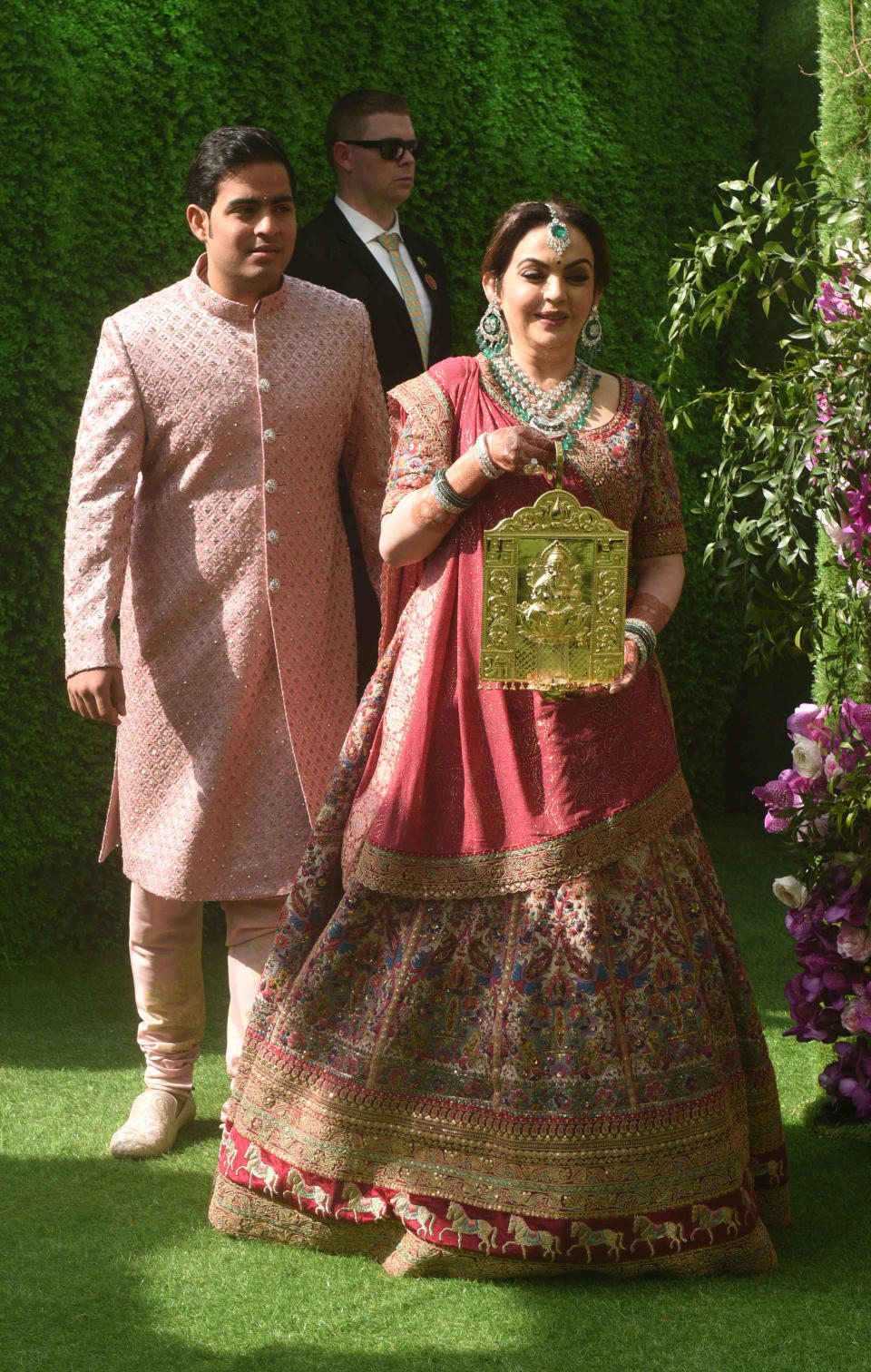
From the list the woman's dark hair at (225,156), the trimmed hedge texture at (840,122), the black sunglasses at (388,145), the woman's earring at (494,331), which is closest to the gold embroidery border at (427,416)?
A: the woman's earring at (494,331)

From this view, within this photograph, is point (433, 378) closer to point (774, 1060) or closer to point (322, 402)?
point (322, 402)

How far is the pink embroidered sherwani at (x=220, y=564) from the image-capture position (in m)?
3.32

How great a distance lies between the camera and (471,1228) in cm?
274

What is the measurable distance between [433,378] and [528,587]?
51cm

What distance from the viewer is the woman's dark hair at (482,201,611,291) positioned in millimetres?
2838

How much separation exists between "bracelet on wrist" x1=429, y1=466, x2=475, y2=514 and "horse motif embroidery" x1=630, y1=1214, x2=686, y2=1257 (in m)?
1.25

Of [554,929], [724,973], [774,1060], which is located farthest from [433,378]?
[774,1060]

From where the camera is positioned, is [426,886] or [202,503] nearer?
[426,886]

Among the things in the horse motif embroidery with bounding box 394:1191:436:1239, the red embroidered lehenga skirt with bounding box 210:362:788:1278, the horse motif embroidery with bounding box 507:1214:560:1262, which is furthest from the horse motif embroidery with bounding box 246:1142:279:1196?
the horse motif embroidery with bounding box 507:1214:560:1262

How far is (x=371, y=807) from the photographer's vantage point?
2.92 metres

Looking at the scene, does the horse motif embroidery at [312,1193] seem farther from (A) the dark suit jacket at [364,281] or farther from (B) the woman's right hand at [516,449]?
(A) the dark suit jacket at [364,281]

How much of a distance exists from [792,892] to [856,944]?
18 cm

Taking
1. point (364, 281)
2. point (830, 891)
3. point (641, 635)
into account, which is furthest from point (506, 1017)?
point (364, 281)

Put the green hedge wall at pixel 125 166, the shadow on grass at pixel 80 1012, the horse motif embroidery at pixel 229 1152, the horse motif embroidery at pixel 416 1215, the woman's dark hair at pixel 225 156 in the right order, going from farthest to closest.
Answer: the green hedge wall at pixel 125 166
the shadow on grass at pixel 80 1012
the woman's dark hair at pixel 225 156
the horse motif embroidery at pixel 229 1152
the horse motif embroidery at pixel 416 1215
